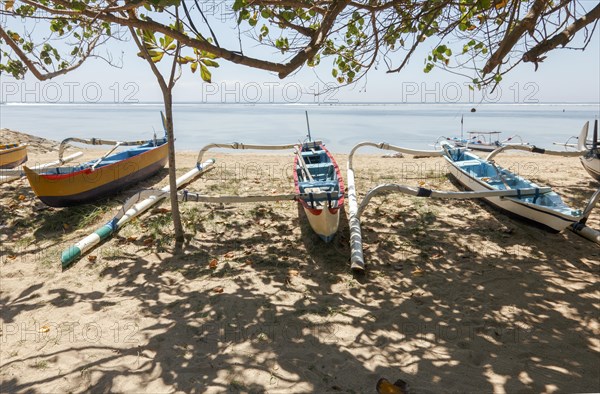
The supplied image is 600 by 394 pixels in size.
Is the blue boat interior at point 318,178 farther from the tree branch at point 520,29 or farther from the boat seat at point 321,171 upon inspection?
the tree branch at point 520,29

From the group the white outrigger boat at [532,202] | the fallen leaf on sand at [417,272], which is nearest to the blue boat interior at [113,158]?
the fallen leaf on sand at [417,272]

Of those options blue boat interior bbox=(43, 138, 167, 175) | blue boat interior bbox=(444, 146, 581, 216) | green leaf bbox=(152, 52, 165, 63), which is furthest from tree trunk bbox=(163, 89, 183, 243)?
blue boat interior bbox=(444, 146, 581, 216)

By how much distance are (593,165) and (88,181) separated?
11118 mm

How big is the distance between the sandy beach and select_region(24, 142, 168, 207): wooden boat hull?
35 centimetres

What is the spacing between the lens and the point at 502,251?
5281 millimetres

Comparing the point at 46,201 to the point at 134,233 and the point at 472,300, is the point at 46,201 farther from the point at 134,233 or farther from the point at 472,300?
the point at 472,300

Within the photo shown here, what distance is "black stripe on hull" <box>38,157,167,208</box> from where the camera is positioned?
6.70 metres

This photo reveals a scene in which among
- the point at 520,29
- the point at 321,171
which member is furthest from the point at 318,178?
the point at 520,29

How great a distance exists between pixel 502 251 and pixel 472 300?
1590 millimetres

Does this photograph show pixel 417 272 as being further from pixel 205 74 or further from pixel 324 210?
pixel 205 74

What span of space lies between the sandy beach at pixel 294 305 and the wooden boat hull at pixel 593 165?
2.59 meters

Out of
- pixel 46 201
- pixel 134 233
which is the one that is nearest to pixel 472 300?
pixel 134 233

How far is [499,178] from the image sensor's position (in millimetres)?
7551

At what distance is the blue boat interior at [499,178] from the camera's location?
18.9 ft
